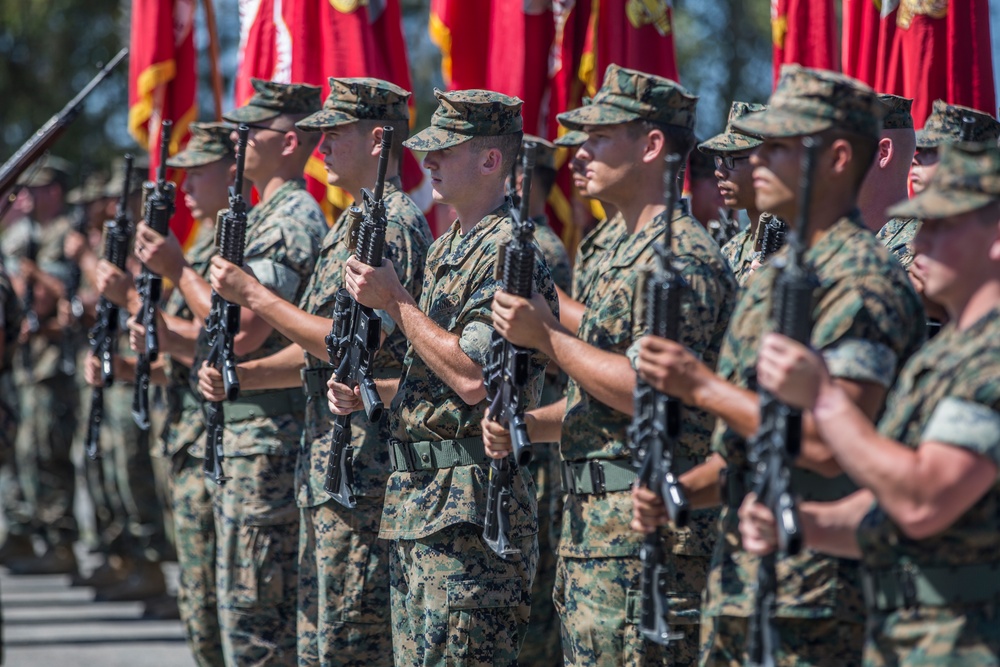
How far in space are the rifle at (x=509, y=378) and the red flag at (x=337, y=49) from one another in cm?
326

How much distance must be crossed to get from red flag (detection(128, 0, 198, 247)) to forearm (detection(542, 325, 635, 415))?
18.1 feet

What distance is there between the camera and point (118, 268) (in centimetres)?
654

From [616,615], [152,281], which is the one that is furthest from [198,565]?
[616,615]

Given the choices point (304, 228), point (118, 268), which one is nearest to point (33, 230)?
point (118, 268)

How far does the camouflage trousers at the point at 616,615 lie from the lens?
3.83 meters

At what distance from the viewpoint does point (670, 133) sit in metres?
4.23

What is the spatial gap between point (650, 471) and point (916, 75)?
3.57 meters

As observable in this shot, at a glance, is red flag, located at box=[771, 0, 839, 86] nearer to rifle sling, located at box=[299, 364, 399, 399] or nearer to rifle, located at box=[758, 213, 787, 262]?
rifle, located at box=[758, 213, 787, 262]

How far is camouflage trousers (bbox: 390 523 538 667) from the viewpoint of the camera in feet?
14.0

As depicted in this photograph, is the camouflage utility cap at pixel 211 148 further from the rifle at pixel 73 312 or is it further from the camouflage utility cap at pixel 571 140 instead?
the rifle at pixel 73 312

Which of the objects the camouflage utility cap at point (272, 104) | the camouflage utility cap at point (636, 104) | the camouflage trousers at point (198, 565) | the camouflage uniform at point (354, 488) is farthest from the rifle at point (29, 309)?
the camouflage utility cap at point (636, 104)

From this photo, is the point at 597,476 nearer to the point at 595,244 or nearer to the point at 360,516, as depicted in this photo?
the point at 360,516

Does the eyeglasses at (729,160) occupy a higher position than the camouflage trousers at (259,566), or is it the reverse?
the eyeglasses at (729,160)

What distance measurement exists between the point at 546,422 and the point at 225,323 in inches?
68.6
